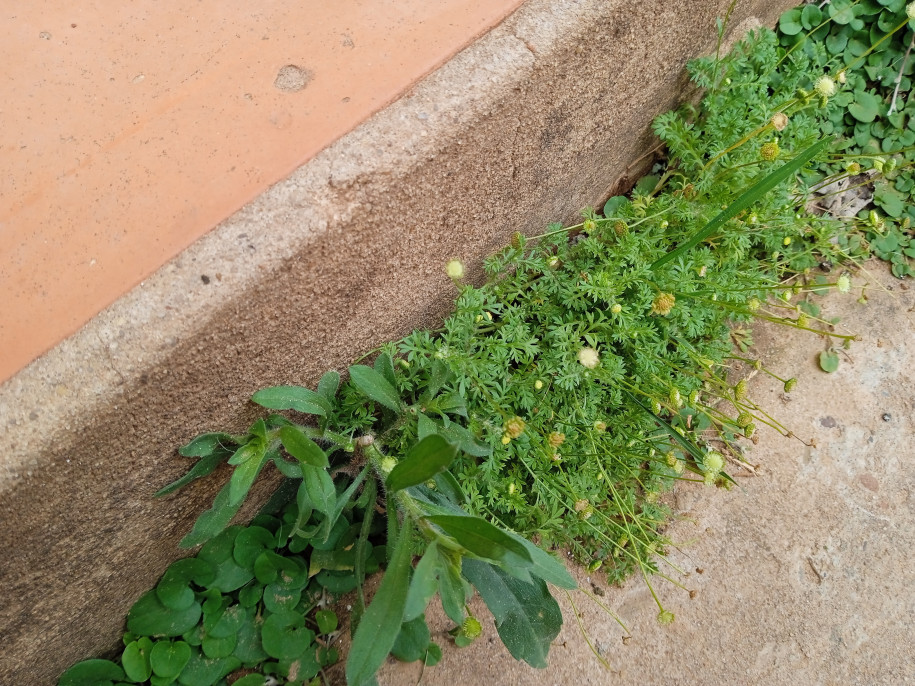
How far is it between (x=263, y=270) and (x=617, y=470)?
1.18 metres

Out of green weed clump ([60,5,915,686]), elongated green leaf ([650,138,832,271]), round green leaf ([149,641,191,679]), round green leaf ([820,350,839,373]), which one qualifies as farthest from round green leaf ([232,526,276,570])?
round green leaf ([820,350,839,373])

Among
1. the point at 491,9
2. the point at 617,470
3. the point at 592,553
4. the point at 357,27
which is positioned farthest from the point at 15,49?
the point at 592,553

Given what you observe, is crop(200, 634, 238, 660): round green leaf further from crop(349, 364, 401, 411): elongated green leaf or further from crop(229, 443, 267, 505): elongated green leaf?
crop(349, 364, 401, 411): elongated green leaf

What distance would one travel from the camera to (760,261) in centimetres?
207

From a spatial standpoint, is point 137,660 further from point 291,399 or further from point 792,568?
point 792,568

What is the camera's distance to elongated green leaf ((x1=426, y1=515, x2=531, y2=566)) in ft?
3.68

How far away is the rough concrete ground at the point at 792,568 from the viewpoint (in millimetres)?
1904

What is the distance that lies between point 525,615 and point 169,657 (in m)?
0.97

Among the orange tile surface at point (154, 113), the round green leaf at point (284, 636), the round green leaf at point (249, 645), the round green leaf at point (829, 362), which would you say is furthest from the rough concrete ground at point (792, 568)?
the orange tile surface at point (154, 113)

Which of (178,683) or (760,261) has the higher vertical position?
(760,261)

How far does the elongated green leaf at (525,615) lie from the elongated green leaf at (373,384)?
1.51 ft

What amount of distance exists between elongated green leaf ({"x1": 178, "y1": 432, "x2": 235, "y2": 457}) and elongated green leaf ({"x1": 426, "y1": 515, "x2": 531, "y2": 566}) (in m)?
0.53

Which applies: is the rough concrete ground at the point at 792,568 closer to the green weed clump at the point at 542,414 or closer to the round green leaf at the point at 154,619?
the green weed clump at the point at 542,414

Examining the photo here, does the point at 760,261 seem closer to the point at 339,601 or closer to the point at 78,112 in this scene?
the point at 339,601
